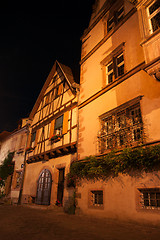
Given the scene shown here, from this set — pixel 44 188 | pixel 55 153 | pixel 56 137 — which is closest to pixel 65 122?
pixel 56 137

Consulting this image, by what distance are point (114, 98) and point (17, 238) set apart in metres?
5.78

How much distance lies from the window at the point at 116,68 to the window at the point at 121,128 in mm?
1932

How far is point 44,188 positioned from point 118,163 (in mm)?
6919

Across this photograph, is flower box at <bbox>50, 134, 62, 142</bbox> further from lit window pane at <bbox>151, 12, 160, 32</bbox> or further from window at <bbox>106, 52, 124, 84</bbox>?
lit window pane at <bbox>151, 12, 160, 32</bbox>

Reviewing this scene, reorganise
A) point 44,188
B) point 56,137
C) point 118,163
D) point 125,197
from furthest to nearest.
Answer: point 44,188
point 56,137
point 118,163
point 125,197

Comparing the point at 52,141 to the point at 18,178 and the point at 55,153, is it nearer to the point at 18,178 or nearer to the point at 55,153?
the point at 55,153

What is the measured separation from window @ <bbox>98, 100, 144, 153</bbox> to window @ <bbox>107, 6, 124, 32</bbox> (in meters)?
5.11

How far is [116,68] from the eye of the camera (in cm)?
795

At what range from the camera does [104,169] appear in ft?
21.1

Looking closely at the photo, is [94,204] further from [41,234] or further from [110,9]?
[110,9]

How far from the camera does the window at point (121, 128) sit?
19.8 feet

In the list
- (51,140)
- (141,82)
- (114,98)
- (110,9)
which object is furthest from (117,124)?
(110,9)

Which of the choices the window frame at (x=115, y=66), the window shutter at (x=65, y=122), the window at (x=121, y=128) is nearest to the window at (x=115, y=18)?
the window frame at (x=115, y=66)

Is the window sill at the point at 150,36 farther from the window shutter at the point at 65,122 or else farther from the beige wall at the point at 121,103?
the window shutter at the point at 65,122
